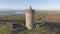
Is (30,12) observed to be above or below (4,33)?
above

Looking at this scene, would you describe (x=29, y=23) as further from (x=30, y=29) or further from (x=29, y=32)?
(x=29, y=32)

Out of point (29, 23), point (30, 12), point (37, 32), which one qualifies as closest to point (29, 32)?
point (37, 32)

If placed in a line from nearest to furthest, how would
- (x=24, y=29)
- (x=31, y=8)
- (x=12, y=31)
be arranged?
1. (x=12, y=31)
2. (x=24, y=29)
3. (x=31, y=8)

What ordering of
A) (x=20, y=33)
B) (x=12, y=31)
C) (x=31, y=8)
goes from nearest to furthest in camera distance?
(x=12, y=31) → (x=20, y=33) → (x=31, y=8)

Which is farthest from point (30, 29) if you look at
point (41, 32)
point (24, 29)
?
point (41, 32)

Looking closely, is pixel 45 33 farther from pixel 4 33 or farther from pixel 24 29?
pixel 4 33

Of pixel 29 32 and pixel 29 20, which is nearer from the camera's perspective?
pixel 29 32

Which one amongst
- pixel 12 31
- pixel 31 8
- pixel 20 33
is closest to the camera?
pixel 12 31

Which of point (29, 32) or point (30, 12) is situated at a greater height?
point (30, 12)

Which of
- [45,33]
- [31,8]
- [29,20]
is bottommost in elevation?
[45,33]
